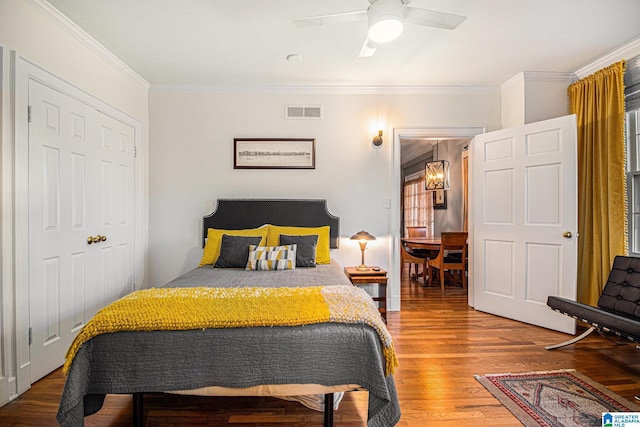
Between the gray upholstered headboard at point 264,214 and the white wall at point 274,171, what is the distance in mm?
125

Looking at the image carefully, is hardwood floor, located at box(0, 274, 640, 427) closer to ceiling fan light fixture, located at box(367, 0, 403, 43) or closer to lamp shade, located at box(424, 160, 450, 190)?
ceiling fan light fixture, located at box(367, 0, 403, 43)

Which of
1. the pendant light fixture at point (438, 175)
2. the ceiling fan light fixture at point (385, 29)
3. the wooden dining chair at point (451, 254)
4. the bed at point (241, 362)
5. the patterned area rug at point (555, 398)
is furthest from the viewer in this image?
the pendant light fixture at point (438, 175)

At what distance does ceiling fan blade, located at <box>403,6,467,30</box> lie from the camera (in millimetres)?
1906

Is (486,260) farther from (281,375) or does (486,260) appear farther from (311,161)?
(281,375)

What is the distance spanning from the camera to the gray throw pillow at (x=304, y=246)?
3092 mm

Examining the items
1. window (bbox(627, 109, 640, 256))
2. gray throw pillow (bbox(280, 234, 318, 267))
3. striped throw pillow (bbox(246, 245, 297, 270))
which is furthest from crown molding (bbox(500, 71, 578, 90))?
striped throw pillow (bbox(246, 245, 297, 270))

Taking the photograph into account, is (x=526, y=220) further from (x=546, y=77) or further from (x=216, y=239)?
(x=216, y=239)

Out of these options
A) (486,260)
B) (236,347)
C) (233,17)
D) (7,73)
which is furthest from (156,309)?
(486,260)

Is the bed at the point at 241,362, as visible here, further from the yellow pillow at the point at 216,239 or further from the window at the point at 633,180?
the window at the point at 633,180

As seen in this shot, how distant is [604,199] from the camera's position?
3.01 metres

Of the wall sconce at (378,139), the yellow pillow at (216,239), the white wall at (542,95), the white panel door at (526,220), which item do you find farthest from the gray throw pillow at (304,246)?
the white wall at (542,95)

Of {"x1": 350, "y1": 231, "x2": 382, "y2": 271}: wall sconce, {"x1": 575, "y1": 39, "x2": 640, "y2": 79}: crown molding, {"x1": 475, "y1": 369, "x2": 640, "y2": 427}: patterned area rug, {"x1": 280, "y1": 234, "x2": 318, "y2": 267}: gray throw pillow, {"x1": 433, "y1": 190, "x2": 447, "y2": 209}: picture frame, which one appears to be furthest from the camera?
{"x1": 433, "y1": 190, "x2": 447, "y2": 209}: picture frame

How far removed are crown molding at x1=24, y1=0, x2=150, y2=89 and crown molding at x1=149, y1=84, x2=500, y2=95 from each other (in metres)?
0.49

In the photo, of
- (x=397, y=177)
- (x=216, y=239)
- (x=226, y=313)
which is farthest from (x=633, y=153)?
(x=216, y=239)
